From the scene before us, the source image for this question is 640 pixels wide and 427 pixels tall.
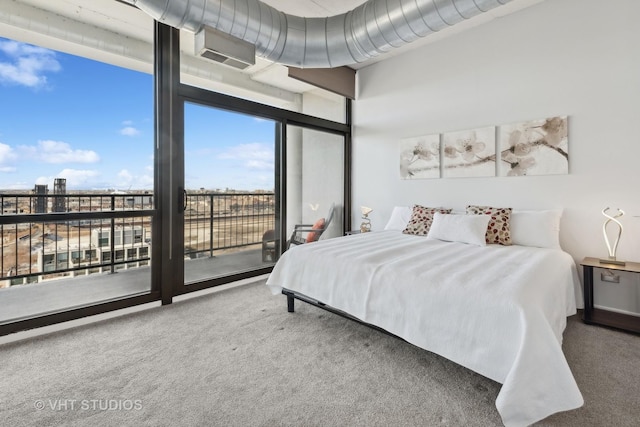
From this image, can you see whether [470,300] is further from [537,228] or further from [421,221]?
[421,221]

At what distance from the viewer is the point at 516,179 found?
312 centimetres

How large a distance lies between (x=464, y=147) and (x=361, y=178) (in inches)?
63.2

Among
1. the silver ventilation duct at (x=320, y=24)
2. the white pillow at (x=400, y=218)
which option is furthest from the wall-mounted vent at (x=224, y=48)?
the white pillow at (x=400, y=218)

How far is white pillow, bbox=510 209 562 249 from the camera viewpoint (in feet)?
8.81

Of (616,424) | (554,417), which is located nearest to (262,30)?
(554,417)

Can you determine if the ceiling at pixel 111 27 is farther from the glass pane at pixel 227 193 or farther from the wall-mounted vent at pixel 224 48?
the wall-mounted vent at pixel 224 48

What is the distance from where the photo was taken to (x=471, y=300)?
1434 mm

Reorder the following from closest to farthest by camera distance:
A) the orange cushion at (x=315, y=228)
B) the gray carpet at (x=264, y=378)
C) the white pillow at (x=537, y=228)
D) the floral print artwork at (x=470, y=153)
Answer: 1. the gray carpet at (x=264, y=378)
2. the white pillow at (x=537, y=228)
3. the floral print artwork at (x=470, y=153)
4. the orange cushion at (x=315, y=228)

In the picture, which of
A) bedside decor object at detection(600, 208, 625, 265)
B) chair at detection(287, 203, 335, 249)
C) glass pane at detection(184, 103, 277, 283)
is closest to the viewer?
bedside decor object at detection(600, 208, 625, 265)

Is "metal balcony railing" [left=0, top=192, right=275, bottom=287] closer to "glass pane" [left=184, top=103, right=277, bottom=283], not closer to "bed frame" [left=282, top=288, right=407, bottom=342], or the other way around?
"glass pane" [left=184, top=103, right=277, bottom=283]

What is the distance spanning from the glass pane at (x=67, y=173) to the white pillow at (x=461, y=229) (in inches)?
114


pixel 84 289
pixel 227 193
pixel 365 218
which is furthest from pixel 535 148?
pixel 84 289

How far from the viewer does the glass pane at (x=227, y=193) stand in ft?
10.3

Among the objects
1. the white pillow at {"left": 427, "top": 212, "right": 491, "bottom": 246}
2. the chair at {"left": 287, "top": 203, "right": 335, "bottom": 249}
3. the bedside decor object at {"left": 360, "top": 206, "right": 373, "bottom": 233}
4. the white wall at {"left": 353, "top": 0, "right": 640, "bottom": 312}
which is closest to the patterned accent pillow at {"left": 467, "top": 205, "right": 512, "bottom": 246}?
the white pillow at {"left": 427, "top": 212, "right": 491, "bottom": 246}
